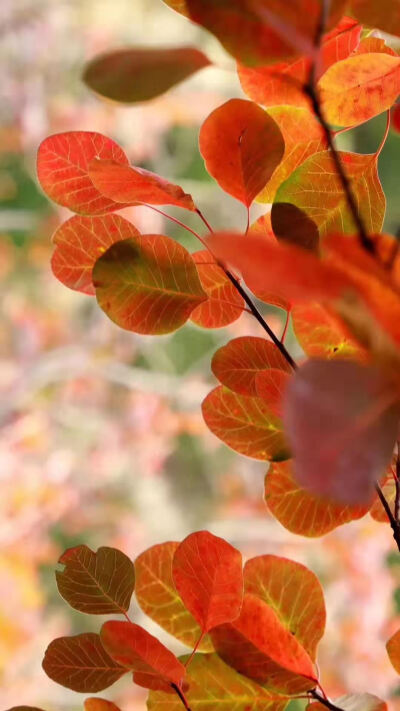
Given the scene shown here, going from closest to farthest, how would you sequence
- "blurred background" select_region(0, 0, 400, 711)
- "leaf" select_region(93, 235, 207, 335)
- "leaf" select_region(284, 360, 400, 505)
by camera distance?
"leaf" select_region(284, 360, 400, 505) < "leaf" select_region(93, 235, 207, 335) < "blurred background" select_region(0, 0, 400, 711)

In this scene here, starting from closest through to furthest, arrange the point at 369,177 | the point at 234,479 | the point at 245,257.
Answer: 1. the point at 245,257
2. the point at 369,177
3. the point at 234,479

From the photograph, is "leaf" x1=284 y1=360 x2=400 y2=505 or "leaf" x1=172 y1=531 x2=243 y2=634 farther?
"leaf" x1=172 y1=531 x2=243 y2=634

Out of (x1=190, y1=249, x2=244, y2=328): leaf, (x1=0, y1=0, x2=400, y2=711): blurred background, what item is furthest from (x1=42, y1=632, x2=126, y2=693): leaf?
(x1=0, y1=0, x2=400, y2=711): blurred background

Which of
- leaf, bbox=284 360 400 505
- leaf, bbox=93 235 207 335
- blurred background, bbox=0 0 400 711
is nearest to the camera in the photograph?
leaf, bbox=284 360 400 505

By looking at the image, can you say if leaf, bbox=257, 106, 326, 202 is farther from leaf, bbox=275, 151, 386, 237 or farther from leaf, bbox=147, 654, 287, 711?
leaf, bbox=147, 654, 287, 711

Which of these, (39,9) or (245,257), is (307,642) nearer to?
(245,257)

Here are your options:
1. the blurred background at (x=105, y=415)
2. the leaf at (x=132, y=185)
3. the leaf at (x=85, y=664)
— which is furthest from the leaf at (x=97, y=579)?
the blurred background at (x=105, y=415)

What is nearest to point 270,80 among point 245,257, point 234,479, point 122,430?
point 245,257
